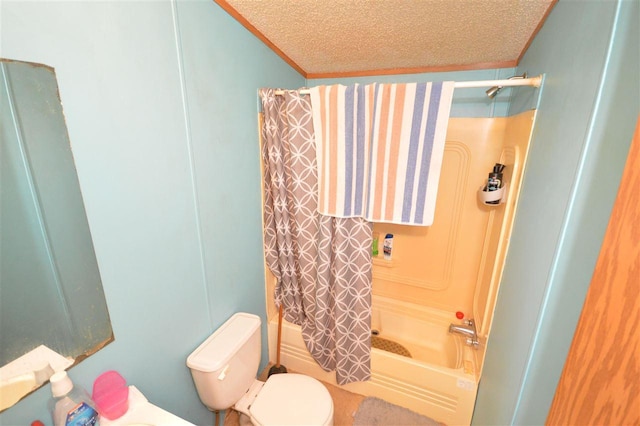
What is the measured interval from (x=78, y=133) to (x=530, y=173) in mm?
1638

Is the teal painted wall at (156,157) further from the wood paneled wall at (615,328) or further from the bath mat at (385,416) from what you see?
the wood paneled wall at (615,328)

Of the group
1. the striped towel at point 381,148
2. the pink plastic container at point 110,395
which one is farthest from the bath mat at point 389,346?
the pink plastic container at point 110,395

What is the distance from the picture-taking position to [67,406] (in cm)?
68

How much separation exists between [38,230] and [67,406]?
1.65 feet

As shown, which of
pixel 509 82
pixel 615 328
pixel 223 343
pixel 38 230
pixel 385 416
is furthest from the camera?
pixel 385 416

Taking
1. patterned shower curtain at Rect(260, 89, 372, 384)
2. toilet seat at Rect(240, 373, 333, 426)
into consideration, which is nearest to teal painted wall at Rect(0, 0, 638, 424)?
patterned shower curtain at Rect(260, 89, 372, 384)

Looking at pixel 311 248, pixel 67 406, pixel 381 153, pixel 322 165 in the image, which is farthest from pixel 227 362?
pixel 381 153

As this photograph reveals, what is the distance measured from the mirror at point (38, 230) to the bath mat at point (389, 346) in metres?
1.87

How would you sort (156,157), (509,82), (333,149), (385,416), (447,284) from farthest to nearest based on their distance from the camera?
(447,284)
(385,416)
(333,149)
(509,82)
(156,157)

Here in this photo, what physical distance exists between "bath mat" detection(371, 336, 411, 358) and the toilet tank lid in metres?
1.18

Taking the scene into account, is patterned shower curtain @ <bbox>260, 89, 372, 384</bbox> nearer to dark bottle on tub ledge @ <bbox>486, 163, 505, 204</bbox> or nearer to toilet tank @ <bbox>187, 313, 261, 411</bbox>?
toilet tank @ <bbox>187, 313, 261, 411</bbox>

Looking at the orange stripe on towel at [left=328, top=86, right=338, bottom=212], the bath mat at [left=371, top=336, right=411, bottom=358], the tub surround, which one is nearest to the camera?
the orange stripe on towel at [left=328, top=86, right=338, bottom=212]

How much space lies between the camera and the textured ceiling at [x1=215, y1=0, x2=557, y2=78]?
103cm

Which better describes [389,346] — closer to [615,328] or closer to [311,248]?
[311,248]
